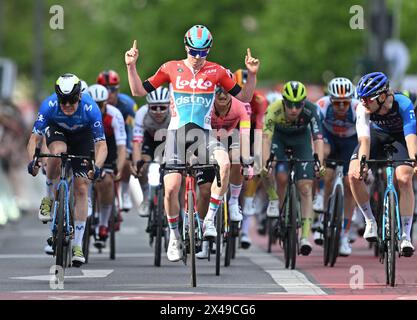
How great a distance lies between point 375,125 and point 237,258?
4215 mm

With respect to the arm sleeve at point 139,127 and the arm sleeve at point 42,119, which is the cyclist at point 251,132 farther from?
the arm sleeve at point 42,119

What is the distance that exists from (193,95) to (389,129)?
6.79 ft

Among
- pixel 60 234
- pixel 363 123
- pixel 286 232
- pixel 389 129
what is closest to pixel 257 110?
pixel 286 232

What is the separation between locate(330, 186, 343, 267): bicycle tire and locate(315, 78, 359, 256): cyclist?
59cm

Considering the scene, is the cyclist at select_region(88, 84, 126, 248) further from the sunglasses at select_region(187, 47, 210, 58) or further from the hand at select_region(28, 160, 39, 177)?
the sunglasses at select_region(187, 47, 210, 58)

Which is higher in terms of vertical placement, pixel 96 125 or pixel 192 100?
pixel 192 100

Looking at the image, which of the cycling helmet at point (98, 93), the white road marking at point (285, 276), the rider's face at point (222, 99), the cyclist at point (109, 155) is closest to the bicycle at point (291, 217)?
the white road marking at point (285, 276)

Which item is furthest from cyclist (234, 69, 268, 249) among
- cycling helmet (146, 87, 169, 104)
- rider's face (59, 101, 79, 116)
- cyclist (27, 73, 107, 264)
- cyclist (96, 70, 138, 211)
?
rider's face (59, 101, 79, 116)

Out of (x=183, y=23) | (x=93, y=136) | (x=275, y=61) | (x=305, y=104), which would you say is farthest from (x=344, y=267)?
(x=183, y=23)

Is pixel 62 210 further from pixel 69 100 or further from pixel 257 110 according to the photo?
pixel 257 110

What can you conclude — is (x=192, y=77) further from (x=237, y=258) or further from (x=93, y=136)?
(x=237, y=258)

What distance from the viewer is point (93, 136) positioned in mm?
16938

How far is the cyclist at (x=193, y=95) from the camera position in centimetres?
1560

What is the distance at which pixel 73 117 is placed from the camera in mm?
16859
